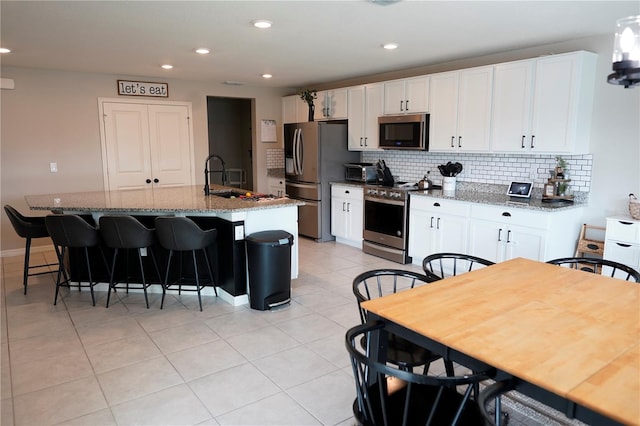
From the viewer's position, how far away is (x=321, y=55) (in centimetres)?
478

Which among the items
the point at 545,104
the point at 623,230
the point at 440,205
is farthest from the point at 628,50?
the point at 440,205

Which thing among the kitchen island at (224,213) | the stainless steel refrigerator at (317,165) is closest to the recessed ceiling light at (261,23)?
the kitchen island at (224,213)

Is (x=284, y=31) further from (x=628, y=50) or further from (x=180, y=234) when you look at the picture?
(x=628, y=50)

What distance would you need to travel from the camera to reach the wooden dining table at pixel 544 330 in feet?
4.14

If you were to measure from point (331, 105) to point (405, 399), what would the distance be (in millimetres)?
5475

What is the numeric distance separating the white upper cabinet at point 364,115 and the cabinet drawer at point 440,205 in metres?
1.20

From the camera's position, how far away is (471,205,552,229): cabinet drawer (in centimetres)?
402

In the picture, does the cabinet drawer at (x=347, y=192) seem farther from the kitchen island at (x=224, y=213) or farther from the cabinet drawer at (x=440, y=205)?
the kitchen island at (x=224, y=213)

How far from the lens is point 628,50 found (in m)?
1.49

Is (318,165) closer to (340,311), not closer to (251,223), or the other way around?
(251,223)

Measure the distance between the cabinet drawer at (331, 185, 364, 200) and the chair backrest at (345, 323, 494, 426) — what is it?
4.18m

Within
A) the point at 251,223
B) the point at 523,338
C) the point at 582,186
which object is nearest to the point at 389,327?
the point at 523,338

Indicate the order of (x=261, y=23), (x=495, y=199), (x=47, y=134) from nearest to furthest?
(x=261, y=23)
(x=495, y=199)
(x=47, y=134)

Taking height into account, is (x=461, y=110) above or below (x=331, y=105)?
below
